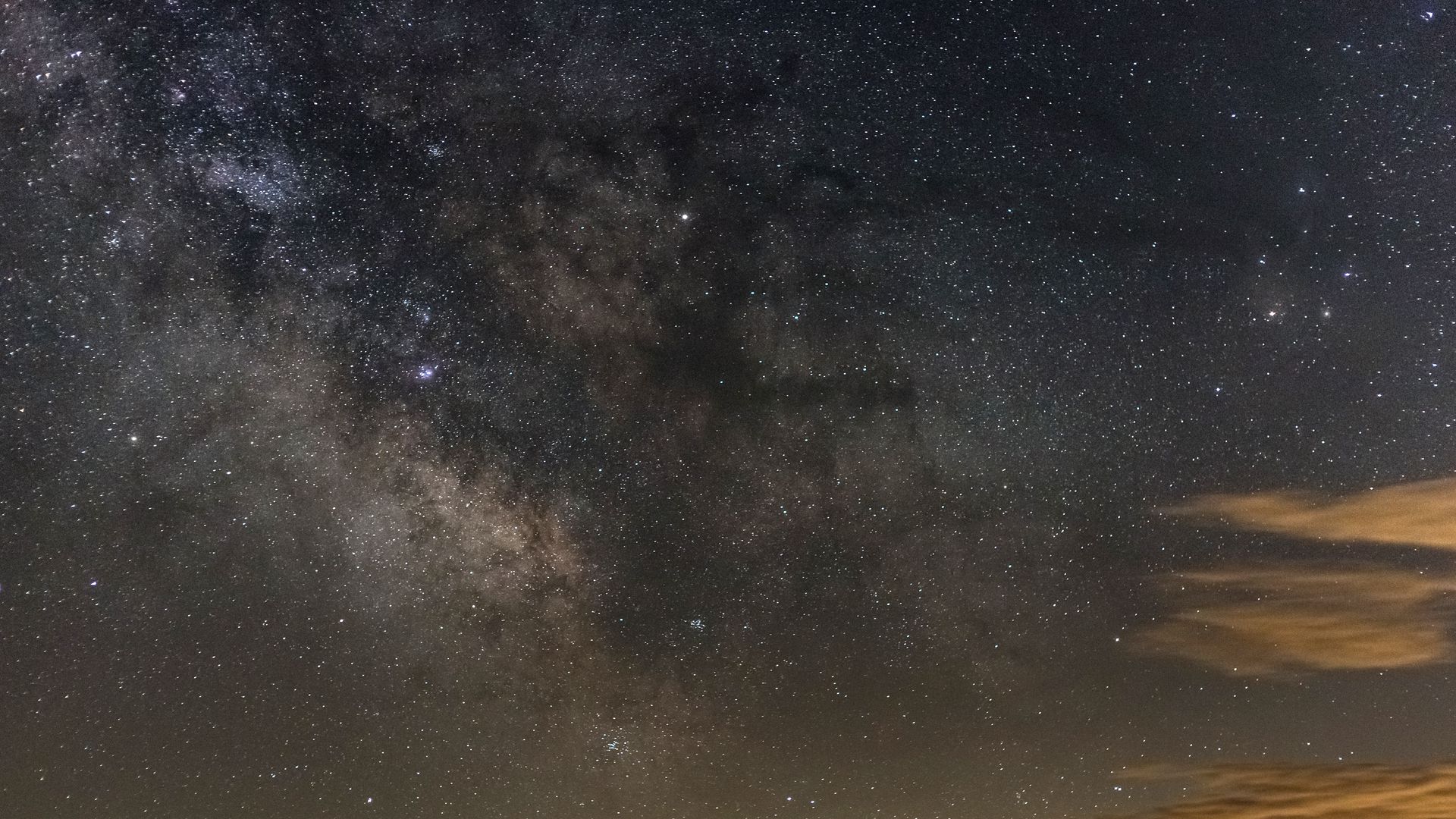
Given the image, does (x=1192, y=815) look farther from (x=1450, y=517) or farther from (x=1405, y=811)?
(x=1450, y=517)

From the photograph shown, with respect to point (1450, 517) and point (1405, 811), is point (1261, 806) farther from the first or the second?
point (1450, 517)

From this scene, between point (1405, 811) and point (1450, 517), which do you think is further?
point (1450, 517)

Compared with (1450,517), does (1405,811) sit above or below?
below

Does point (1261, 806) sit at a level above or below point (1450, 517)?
below

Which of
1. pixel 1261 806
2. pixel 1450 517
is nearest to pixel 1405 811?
pixel 1261 806

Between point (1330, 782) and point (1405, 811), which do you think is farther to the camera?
point (1330, 782)

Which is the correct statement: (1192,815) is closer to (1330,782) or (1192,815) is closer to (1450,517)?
(1330,782)

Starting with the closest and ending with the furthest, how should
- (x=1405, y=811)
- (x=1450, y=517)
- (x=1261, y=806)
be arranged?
(x=1405, y=811)
(x=1261, y=806)
(x=1450, y=517)

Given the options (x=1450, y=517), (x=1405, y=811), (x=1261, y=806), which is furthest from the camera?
(x=1450, y=517)

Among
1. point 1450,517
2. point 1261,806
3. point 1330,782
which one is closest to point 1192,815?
point 1261,806
